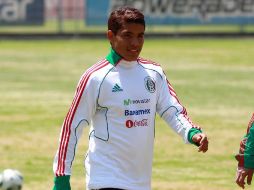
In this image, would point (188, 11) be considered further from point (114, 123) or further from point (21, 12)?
point (114, 123)

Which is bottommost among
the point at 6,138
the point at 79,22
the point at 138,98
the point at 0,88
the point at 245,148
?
the point at 79,22

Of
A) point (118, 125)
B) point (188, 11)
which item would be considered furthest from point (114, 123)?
point (188, 11)

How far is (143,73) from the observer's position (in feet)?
21.9

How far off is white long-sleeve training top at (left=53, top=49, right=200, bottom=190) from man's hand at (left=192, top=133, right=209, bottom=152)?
0.14 meters

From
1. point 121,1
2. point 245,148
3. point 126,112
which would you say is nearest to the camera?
point 126,112

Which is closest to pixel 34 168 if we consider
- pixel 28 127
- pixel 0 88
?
pixel 28 127

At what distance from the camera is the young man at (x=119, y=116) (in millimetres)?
6457

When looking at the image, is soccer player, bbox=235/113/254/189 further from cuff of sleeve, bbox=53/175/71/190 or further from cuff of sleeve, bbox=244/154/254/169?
cuff of sleeve, bbox=53/175/71/190

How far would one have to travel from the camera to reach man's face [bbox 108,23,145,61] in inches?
254

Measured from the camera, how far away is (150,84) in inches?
263

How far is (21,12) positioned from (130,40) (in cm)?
4121

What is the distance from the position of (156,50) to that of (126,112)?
98.0ft

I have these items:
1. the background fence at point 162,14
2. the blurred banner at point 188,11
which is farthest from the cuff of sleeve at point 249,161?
the blurred banner at point 188,11

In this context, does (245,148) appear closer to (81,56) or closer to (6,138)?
(6,138)
